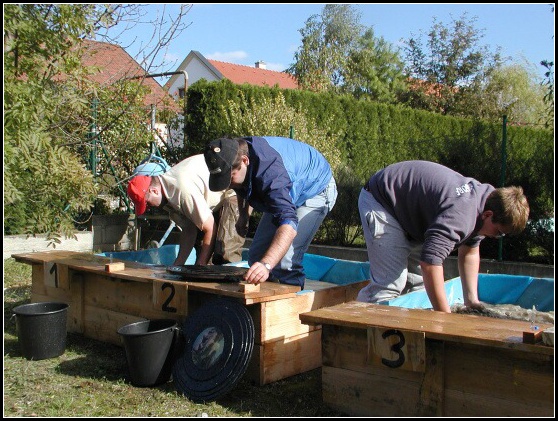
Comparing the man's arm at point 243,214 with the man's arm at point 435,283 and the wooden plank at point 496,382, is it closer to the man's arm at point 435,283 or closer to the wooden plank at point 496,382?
the man's arm at point 435,283

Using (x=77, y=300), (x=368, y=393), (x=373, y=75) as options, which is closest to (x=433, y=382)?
(x=368, y=393)

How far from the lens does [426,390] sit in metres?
2.92

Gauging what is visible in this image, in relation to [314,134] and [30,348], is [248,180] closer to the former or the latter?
[30,348]

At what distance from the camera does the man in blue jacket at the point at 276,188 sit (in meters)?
3.59

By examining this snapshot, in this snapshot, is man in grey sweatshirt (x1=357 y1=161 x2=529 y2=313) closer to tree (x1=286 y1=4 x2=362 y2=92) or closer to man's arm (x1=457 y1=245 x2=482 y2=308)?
man's arm (x1=457 y1=245 x2=482 y2=308)

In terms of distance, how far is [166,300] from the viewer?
4105mm

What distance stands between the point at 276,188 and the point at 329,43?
42543 mm

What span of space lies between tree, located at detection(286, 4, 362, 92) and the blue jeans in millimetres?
30345

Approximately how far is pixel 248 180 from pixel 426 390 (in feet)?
5.40

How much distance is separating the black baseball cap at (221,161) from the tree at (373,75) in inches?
1341

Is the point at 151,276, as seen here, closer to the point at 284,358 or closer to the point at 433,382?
the point at 284,358

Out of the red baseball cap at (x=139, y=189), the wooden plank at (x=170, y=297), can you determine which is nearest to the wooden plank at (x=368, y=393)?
the wooden plank at (x=170, y=297)

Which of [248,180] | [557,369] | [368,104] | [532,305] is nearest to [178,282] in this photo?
[248,180]

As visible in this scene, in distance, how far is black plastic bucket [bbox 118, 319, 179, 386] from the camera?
3.61m
